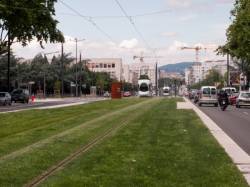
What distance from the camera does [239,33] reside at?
65062 millimetres

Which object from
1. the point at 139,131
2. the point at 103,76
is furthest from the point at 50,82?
the point at 139,131

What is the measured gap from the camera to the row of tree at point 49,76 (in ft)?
390

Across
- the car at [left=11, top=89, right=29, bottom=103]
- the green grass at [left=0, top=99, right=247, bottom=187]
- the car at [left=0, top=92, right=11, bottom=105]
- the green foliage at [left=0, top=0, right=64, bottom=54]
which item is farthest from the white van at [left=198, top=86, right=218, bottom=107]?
the green grass at [left=0, top=99, right=247, bottom=187]

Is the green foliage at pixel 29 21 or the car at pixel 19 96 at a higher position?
the green foliage at pixel 29 21

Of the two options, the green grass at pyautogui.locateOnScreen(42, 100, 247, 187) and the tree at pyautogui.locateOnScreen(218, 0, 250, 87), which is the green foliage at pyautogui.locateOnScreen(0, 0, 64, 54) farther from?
the green grass at pyautogui.locateOnScreen(42, 100, 247, 187)

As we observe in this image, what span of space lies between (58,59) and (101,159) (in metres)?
148

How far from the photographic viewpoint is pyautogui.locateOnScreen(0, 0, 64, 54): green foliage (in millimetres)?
52094

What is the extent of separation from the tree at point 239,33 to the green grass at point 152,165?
44.2m

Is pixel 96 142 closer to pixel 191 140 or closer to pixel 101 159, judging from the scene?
pixel 191 140

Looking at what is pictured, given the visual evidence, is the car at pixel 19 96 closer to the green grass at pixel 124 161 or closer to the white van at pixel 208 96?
the white van at pixel 208 96

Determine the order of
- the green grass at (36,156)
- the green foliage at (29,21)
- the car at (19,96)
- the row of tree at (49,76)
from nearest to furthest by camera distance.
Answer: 1. the green grass at (36,156)
2. the green foliage at (29,21)
3. the car at (19,96)
4. the row of tree at (49,76)

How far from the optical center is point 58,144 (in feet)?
61.2

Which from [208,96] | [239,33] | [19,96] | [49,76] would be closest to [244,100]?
[208,96]

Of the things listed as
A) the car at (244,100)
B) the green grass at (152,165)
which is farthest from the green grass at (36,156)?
the car at (244,100)
